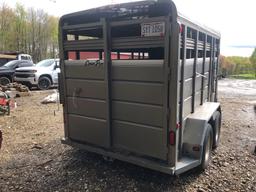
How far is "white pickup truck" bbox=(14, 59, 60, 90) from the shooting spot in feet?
41.7

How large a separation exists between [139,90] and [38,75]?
1114cm

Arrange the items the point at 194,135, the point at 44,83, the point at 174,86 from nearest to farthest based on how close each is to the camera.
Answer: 1. the point at 174,86
2. the point at 194,135
3. the point at 44,83

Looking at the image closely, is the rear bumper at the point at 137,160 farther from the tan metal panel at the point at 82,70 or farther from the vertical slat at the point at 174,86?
the tan metal panel at the point at 82,70

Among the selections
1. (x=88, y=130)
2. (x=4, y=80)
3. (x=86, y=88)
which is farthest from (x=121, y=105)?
(x=4, y=80)

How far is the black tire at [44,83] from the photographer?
13034 millimetres

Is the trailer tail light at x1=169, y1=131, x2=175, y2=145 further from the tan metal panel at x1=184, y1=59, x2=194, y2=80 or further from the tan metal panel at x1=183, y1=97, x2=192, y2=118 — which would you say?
the tan metal panel at x1=184, y1=59, x2=194, y2=80

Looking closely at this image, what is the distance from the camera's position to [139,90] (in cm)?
295

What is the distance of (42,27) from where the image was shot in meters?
37.2

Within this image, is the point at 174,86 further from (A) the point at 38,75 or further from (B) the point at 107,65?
(A) the point at 38,75

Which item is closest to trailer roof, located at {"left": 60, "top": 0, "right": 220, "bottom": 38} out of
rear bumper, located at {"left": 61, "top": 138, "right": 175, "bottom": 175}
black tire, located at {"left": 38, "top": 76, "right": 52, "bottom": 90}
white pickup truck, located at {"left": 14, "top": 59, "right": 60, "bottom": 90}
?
rear bumper, located at {"left": 61, "top": 138, "right": 175, "bottom": 175}

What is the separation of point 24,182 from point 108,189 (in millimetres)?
1227

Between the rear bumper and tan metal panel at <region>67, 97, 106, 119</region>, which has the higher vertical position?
tan metal panel at <region>67, 97, 106, 119</region>

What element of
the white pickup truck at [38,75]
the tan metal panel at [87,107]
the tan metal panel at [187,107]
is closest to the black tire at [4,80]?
the white pickup truck at [38,75]

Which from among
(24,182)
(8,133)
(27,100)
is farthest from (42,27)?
(24,182)
